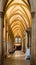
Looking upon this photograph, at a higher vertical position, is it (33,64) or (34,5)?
(34,5)

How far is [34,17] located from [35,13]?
0.25m

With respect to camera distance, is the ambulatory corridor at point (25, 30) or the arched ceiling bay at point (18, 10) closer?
the ambulatory corridor at point (25, 30)

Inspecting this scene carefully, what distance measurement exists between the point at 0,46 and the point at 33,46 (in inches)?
86.0

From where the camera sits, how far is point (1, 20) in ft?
47.3

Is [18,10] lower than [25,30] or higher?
higher

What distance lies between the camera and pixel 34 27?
13750mm

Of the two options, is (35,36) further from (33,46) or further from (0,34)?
(0,34)

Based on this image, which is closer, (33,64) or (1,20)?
(33,64)

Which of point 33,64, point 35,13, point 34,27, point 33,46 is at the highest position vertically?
point 35,13

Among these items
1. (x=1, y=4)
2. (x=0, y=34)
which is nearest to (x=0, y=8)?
(x=1, y=4)

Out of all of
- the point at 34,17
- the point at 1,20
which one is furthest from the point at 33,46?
the point at 1,20

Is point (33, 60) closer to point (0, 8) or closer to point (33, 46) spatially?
point (33, 46)

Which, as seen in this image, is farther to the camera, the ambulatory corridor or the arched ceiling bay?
the arched ceiling bay

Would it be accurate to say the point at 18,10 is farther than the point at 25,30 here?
No
